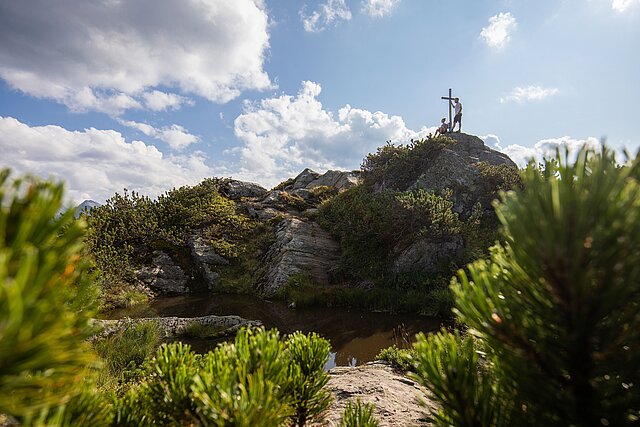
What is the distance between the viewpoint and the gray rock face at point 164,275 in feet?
60.8

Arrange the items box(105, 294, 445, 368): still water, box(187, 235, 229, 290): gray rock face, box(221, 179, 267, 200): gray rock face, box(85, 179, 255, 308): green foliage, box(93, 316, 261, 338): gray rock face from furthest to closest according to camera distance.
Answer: box(221, 179, 267, 200): gray rock face < box(187, 235, 229, 290): gray rock face < box(85, 179, 255, 308): green foliage < box(105, 294, 445, 368): still water < box(93, 316, 261, 338): gray rock face

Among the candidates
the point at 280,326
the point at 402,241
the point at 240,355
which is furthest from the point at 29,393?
the point at 402,241

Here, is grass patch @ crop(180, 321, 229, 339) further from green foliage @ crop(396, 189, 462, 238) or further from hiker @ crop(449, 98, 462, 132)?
hiker @ crop(449, 98, 462, 132)

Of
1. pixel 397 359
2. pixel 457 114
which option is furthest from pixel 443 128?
pixel 397 359

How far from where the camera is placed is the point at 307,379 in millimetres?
1819

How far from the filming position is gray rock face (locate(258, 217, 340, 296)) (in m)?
18.8

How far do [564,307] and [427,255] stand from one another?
17.4 meters

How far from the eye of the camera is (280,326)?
42.0 ft

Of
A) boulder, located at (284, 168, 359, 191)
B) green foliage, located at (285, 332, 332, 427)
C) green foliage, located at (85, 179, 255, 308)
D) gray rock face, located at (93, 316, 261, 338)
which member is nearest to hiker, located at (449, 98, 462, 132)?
boulder, located at (284, 168, 359, 191)

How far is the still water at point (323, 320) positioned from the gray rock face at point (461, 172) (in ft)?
34.0

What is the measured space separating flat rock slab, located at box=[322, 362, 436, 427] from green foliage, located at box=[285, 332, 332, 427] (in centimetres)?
219

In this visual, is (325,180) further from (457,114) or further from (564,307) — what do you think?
(564,307)

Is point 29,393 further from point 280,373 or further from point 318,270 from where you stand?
point 318,270

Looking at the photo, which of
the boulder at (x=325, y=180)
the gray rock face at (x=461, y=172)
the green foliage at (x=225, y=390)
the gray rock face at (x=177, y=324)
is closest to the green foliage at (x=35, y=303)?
the green foliage at (x=225, y=390)
